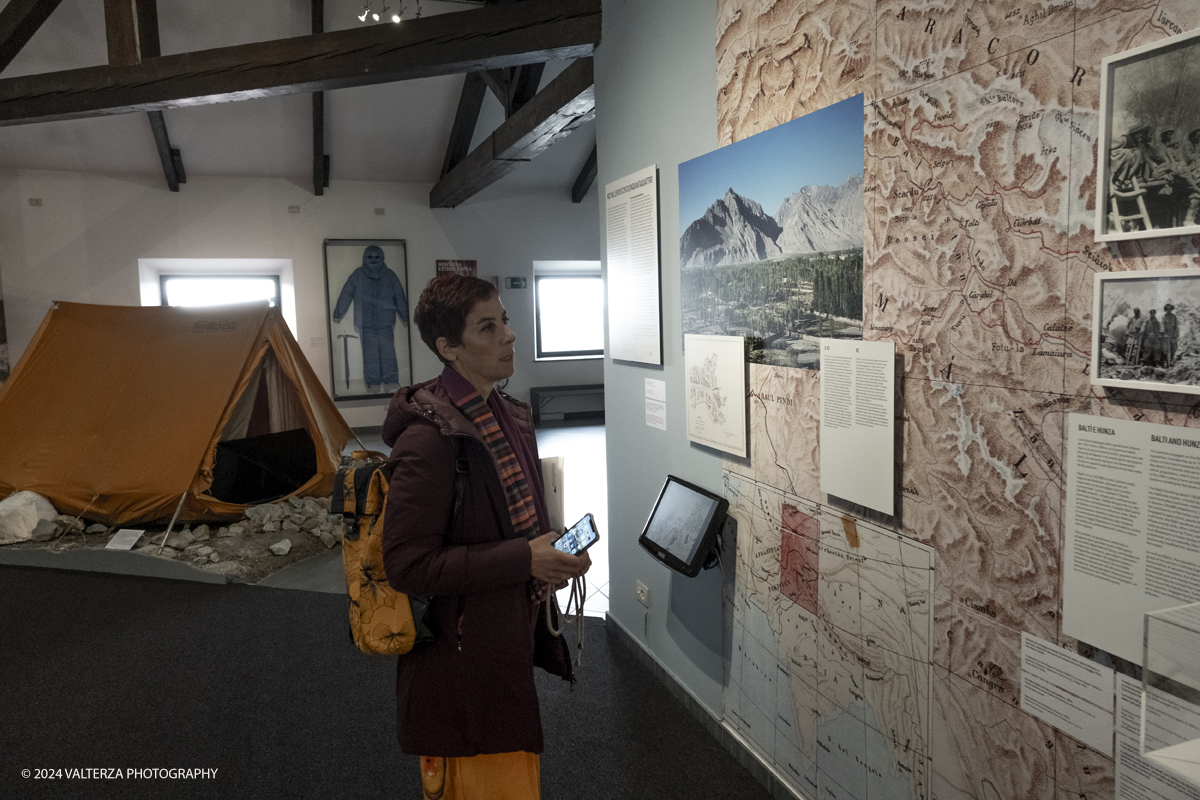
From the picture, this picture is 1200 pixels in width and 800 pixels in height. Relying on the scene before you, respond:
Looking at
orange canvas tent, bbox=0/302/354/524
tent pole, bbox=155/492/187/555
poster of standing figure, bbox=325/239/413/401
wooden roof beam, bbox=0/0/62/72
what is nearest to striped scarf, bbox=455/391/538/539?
tent pole, bbox=155/492/187/555

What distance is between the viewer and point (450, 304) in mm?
1329

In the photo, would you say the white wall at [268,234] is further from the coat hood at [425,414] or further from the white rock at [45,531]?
the coat hood at [425,414]

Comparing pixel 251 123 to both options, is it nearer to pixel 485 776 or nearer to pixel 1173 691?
pixel 485 776

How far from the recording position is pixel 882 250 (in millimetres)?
1383

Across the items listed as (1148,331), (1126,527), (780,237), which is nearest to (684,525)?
(780,237)

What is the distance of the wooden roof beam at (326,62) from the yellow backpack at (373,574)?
6.78ft

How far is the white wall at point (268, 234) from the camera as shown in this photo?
6.69 m

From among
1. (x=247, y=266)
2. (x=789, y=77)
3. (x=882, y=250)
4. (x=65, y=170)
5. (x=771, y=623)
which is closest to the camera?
(x=882, y=250)

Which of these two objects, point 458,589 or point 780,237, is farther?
point 780,237

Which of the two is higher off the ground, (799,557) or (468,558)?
(468,558)

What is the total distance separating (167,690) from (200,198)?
6.02 metres

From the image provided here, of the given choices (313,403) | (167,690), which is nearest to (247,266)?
(313,403)

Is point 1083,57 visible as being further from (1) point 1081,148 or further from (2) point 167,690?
(2) point 167,690

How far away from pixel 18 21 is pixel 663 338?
4.32m
